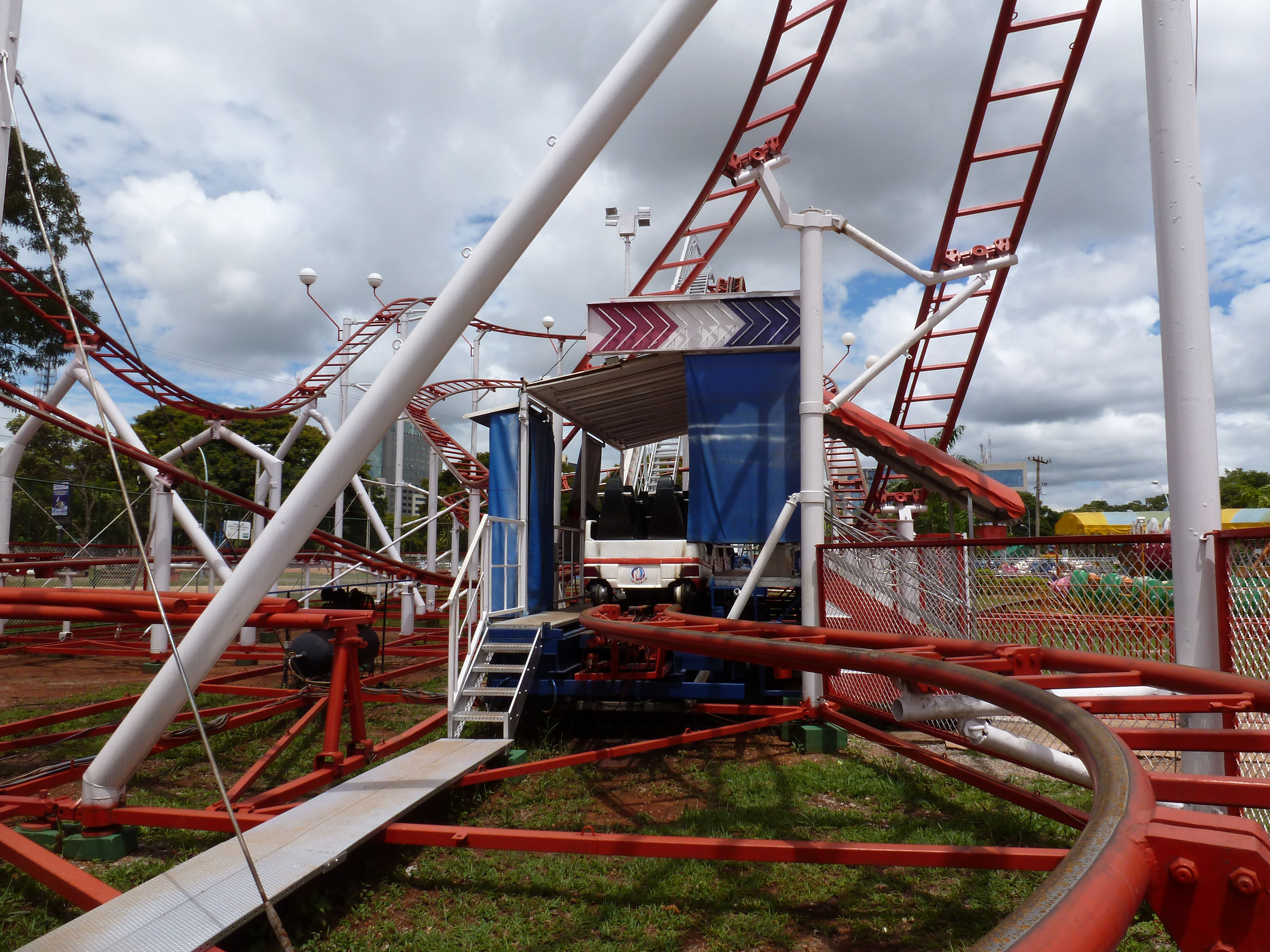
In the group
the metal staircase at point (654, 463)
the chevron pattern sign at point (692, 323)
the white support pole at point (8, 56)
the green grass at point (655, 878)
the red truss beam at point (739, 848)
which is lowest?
the green grass at point (655, 878)

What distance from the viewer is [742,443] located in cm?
837

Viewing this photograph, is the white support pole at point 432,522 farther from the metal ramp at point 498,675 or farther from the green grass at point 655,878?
the green grass at point 655,878

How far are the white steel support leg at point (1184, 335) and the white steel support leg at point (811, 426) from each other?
3036mm

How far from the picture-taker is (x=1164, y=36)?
4.46 meters

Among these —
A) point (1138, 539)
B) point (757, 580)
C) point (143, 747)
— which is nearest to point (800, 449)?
point (757, 580)

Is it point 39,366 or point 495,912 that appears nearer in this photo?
point 495,912

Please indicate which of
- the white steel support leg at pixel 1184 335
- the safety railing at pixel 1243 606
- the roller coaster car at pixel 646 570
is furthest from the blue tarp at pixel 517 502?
the safety railing at pixel 1243 606

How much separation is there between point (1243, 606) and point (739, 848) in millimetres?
2740

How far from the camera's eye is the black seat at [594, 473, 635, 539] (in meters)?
9.72

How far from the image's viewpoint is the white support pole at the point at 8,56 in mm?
4898

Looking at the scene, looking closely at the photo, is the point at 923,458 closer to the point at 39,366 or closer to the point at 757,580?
the point at 757,580

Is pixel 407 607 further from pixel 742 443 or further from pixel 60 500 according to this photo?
pixel 60 500

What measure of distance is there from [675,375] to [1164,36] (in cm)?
556

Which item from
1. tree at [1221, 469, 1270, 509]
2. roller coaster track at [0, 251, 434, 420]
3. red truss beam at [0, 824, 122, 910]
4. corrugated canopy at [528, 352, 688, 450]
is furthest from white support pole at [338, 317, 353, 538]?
tree at [1221, 469, 1270, 509]
